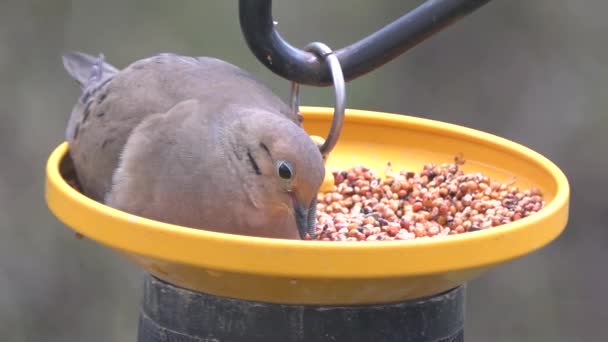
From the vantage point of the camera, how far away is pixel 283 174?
3.17m

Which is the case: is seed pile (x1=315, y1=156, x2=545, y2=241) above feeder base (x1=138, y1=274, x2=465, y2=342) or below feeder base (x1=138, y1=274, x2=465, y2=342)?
above

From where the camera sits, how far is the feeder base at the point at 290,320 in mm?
2840

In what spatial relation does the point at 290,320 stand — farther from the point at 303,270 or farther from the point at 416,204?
the point at 416,204

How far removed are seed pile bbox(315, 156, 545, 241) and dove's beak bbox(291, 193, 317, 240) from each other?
85mm

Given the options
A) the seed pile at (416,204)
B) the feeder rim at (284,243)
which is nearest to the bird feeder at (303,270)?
the feeder rim at (284,243)

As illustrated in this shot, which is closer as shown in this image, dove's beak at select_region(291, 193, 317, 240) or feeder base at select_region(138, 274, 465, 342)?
feeder base at select_region(138, 274, 465, 342)

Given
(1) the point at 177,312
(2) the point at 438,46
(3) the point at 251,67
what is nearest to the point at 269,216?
(1) the point at 177,312

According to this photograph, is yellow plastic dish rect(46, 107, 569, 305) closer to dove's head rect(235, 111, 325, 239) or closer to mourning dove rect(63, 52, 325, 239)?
mourning dove rect(63, 52, 325, 239)

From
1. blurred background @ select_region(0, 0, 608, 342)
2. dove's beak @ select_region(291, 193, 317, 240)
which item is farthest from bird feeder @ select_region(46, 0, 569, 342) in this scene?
blurred background @ select_region(0, 0, 608, 342)

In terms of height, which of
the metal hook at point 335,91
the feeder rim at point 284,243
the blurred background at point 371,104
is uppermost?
the metal hook at point 335,91

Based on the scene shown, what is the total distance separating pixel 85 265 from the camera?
6.21 m

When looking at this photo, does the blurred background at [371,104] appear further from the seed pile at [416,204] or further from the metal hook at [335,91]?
the metal hook at [335,91]

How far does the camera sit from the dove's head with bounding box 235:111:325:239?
10.3 ft

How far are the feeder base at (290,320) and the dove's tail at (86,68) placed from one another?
108cm
